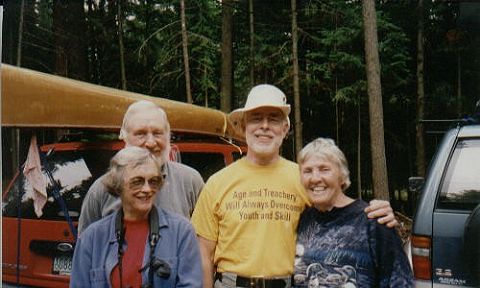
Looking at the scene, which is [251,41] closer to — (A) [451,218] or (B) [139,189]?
(A) [451,218]

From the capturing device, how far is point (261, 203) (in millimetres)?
2240

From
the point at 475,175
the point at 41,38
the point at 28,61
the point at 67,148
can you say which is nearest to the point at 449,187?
the point at 475,175

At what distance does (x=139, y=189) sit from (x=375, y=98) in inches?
315

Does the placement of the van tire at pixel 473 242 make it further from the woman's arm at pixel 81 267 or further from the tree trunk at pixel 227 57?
the tree trunk at pixel 227 57

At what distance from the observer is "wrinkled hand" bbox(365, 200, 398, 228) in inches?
79.0

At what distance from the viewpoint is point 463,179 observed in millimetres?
2529

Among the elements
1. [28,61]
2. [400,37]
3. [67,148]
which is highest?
[400,37]

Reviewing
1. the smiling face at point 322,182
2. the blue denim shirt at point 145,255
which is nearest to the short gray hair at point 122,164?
the blue denim shirt at point 145,255

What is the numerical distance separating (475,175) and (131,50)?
1461 centimetres

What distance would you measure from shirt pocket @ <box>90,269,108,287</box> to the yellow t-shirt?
53cm

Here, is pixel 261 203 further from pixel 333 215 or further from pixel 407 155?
pixel 407 155

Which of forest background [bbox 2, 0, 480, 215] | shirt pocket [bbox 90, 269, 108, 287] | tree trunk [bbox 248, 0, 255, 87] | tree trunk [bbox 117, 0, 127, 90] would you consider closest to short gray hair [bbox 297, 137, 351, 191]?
shirt pocket [bbox 90, 269, 108, 287]

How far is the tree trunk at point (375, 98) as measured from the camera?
9125mm

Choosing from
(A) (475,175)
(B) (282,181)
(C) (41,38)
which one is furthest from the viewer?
(C) (41,38)
